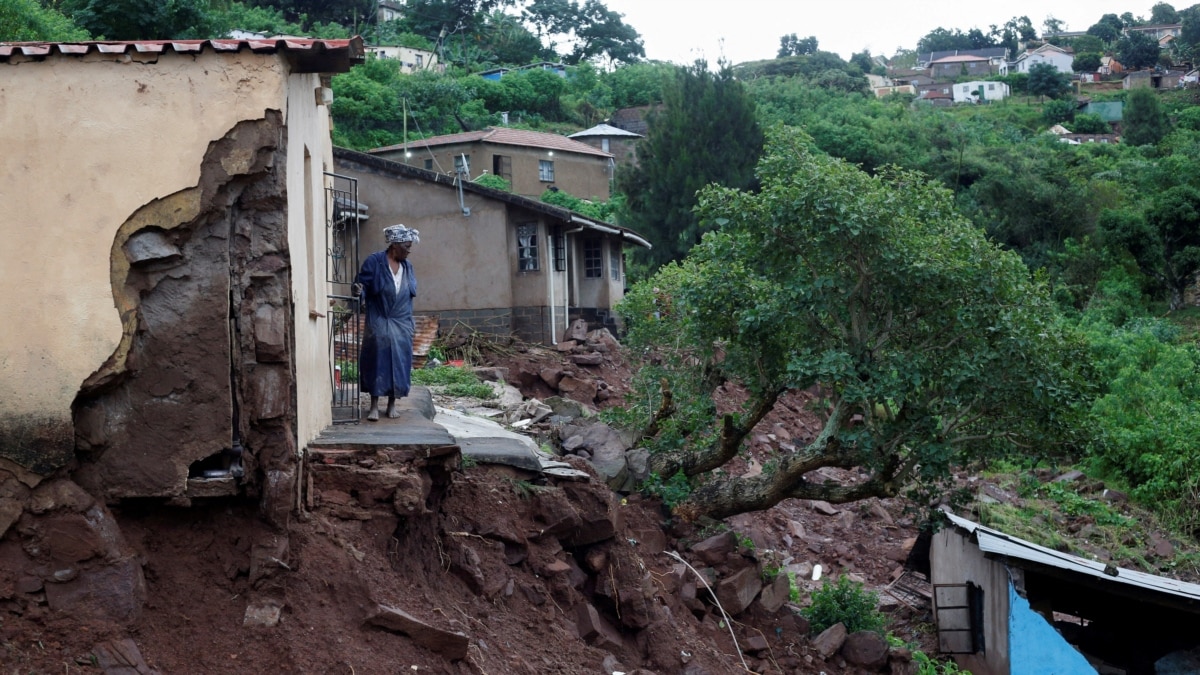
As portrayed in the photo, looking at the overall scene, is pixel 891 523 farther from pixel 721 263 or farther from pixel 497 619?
pixel 497 619

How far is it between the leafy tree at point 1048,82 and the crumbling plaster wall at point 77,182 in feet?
226

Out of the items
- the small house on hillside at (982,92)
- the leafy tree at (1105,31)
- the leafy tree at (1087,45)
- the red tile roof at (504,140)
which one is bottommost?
the red tile roof at (504,140)

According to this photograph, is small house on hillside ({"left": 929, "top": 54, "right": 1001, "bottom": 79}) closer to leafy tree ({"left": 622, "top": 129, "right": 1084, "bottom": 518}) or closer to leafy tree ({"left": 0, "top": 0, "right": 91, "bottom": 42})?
leafy tree ({"left": 0, "top": 0, "right": 91, "bottom": 42})

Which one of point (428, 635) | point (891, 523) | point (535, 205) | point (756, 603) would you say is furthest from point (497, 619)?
point (535, 205)

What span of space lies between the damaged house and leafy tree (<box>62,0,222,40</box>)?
17694 millimetres

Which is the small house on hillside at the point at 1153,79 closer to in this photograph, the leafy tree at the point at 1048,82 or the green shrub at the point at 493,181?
the leafy tree at the point at 1048,82

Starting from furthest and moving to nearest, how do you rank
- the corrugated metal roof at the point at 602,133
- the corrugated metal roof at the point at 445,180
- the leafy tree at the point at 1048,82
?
the leafy tree at the point at 1048,82
the corrugated metal roof at the point at 602,133
the corrugated metal roof at the point at 445,180

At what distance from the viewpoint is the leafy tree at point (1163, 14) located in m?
108

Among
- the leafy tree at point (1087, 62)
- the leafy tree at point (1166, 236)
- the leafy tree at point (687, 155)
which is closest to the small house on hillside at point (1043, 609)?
the leafy tree at point (687, 155)

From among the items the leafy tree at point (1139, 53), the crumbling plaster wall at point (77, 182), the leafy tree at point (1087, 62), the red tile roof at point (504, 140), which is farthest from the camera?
the leafy tree at point (1139, 53)

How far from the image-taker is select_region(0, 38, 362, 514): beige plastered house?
5.89 m

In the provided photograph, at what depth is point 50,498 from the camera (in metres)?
5.84

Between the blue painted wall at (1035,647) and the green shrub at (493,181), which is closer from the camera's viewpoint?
the blue painted wall at (1035,647)

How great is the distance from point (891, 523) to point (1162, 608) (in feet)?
18.6
